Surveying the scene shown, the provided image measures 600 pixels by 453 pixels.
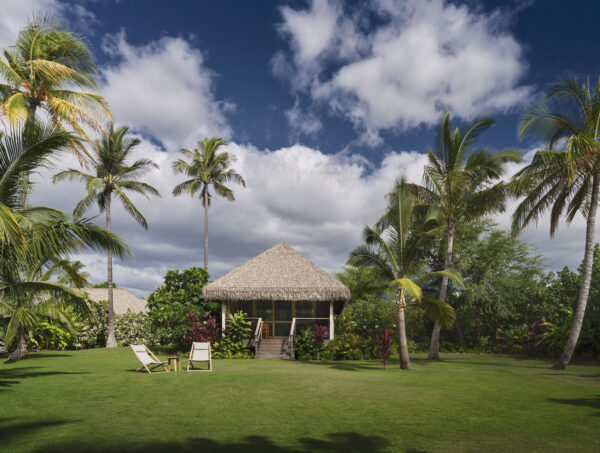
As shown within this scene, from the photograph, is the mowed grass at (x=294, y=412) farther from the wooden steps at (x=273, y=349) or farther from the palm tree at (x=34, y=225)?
the wooden steps at (x=273, y=349)

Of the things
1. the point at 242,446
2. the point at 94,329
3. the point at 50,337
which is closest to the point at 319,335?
the point at 242,446

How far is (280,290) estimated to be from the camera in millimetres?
17047

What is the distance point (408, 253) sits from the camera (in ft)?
41.0

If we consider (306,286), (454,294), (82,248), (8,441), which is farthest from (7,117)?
(454,294)

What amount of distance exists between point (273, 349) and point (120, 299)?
60.4 ft

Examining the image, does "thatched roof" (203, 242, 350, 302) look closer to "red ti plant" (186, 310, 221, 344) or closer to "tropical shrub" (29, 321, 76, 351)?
"red ti plant" (186, 310, 221, 344)

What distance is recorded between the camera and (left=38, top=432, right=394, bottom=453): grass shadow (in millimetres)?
4312

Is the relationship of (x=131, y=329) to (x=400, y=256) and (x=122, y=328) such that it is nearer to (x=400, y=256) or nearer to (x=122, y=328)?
(x=122, y=328)

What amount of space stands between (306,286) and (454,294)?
8123mm

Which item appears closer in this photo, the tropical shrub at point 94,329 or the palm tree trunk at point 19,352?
the palm tree trunk at point 19,352

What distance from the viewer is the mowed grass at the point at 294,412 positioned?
4633mm

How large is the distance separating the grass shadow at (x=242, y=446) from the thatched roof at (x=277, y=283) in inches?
482

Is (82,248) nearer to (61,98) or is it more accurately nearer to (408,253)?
(61,98)

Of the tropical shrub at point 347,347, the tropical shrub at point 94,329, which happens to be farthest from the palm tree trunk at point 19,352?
the tropical shrub at point 347,347
